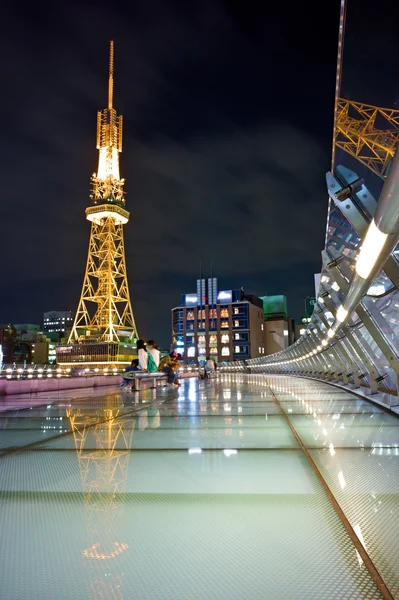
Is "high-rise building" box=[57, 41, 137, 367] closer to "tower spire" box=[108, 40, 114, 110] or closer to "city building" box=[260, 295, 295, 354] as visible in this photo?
"tower spire" box=[108, 40, 114, 110]

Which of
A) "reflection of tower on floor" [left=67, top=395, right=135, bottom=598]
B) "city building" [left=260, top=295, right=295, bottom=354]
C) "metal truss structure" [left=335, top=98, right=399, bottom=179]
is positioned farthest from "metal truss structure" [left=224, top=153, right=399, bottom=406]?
"city building" [left=260, top=295, right=295, bottom=354]

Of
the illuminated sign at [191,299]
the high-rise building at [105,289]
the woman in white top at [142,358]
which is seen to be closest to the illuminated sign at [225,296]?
the illuminated sign at [191,299]

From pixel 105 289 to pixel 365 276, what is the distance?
9702cm

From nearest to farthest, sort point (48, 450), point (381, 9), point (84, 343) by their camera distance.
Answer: point (381, 9), point (48, 450), point (84, 343)

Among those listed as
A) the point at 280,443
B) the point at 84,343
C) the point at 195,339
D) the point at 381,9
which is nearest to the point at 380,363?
the point at 280,443

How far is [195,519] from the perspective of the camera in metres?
2.20

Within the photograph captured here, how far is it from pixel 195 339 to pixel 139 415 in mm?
132574

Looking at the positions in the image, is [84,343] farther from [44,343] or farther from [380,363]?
[380,363]

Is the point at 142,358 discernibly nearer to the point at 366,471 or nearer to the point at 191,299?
the point at 366,471

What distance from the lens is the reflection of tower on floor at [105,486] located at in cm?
179

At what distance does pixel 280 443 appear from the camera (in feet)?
14.0

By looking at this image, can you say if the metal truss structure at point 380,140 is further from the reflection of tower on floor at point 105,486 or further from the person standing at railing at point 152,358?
the person standing at railing at point 152,358

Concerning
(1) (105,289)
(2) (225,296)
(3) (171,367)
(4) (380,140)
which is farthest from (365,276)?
(2) (225,296)

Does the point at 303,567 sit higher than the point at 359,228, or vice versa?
the point at 359,228
